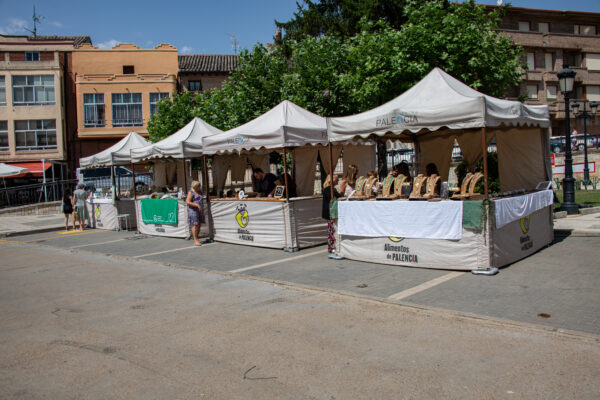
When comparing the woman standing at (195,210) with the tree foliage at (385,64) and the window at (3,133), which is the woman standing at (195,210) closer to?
the tree foliage at (385,64)

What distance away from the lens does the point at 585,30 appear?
47.9m

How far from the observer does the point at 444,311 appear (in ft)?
19.1

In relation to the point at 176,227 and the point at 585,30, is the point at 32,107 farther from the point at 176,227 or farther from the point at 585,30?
the point at 585,30

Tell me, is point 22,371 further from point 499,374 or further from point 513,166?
point 513,166

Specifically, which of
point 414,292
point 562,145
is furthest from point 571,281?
point 562,145

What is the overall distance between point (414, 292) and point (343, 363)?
2709 mm

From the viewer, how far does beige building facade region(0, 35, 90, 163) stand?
37250mm

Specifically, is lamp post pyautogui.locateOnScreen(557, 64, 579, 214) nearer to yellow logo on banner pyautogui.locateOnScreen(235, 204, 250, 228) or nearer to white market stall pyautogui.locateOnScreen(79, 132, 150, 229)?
yellow logo on banner pyautogui.locateOnScreen(235, 204, 250, 228)

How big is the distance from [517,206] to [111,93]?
36425 mm

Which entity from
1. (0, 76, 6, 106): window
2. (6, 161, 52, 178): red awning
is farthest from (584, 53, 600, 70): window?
(0, 76, 6, 106): window

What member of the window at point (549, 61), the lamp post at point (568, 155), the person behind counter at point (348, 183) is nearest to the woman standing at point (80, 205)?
the person behind counter at point (348, 183)

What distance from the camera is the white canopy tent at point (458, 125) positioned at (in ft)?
25.8

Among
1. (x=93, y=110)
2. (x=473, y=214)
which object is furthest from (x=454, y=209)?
(x=93, y=110)

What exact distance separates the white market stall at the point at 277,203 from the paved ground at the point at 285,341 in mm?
2390
